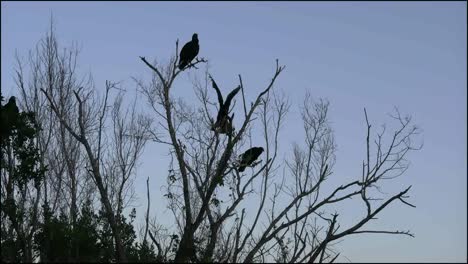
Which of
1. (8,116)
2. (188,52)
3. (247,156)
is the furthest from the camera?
(247,156)

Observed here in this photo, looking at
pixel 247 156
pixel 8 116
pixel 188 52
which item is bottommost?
pixel 247 156

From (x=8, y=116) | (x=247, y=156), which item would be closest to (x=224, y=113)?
(x=247, y=156)

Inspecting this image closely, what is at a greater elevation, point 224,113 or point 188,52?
point 188,52

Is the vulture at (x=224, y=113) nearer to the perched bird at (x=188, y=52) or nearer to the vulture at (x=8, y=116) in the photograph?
the perched bird at (x=188, y=52)

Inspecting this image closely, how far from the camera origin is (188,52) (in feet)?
28.0

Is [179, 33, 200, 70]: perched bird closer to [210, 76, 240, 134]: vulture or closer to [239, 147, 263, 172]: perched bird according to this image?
[210, 76, 240, 134]: vulture

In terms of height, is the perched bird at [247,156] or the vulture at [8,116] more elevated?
the vulture at [8,116]

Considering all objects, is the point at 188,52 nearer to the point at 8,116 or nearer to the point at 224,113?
the point at 224,113

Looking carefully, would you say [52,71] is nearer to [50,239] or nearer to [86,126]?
[86,126]

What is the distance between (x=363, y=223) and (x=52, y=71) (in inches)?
321

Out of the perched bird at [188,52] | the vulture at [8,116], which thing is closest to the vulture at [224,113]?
the perched bird at [188,52]

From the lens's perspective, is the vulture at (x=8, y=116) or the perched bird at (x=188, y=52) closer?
the vulture at (x=8, y=116)

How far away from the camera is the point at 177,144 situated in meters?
8.90

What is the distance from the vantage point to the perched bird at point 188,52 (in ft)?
28.0
